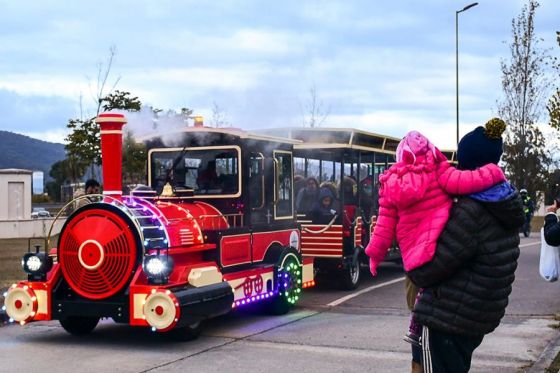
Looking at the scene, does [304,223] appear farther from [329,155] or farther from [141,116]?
[141,116]

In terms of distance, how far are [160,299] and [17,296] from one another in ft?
5.78

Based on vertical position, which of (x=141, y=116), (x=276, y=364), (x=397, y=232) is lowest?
(x=276, y=364)

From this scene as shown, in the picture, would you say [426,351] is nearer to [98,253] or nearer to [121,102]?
[98,253]

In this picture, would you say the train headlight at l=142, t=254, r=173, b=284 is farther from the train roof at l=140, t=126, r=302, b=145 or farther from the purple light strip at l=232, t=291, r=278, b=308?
the train roof at l=140, t=126, r=302, b=145

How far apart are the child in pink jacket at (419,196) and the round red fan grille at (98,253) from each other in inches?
188

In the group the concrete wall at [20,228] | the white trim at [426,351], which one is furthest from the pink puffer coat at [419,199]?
the concrete wall at [20,228]

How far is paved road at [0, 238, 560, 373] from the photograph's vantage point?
7416 millimetres

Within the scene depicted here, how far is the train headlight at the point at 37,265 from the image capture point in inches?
341

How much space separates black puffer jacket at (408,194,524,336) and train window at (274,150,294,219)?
6.77m

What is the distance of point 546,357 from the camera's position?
7504 mm

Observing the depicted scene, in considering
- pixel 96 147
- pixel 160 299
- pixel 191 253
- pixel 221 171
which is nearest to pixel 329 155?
pixel 221 171

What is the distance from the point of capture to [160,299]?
7.86 m

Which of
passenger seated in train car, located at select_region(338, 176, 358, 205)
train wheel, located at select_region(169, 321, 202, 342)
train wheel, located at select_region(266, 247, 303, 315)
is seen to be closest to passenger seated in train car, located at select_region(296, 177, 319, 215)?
passenger seated in train car, located at select_region(338, 176, 358, 205)

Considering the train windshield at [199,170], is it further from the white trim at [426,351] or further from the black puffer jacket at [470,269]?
the black puffer jacket at [470,269]
